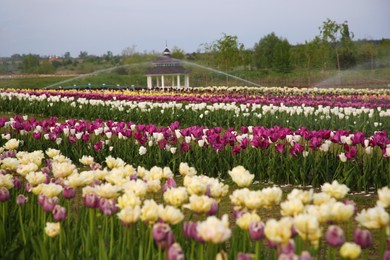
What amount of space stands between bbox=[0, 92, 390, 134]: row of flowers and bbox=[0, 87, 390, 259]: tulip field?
48 mm

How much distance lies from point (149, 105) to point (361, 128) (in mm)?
6061

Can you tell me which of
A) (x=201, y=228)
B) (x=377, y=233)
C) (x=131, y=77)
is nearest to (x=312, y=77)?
(x=131, y=77)

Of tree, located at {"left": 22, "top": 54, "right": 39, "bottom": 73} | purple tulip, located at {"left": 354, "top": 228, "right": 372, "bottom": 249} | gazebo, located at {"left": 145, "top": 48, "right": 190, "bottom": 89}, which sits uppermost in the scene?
tree, located at {"left": 22, "top": 54, "right": 39, "bottom": 73}

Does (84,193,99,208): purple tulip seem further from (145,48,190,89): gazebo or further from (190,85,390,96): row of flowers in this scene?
(145,48,190,89): gazebo

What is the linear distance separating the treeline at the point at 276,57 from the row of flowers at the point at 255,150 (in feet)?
91.7

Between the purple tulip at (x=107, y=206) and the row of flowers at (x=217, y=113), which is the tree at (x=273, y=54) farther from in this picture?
the purple tulip at (x=107, y=206)

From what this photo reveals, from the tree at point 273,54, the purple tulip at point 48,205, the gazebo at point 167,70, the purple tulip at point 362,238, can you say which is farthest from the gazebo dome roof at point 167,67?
the purple tulip at point 362,238

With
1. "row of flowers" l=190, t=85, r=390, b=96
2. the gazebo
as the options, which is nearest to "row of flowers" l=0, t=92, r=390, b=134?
"row of flowers" l=190, t=85, r=390, b=96

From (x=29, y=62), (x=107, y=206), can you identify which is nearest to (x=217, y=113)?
(x=107, y=206)

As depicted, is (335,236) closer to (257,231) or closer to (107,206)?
(257,231)

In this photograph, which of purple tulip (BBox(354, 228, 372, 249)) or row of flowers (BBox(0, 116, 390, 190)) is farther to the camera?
row of flowers (BBox(0, 116, 390, 190))

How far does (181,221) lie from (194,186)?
313mm

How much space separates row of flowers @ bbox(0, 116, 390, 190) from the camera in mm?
6785

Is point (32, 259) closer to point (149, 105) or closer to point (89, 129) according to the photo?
point (89, 129)
